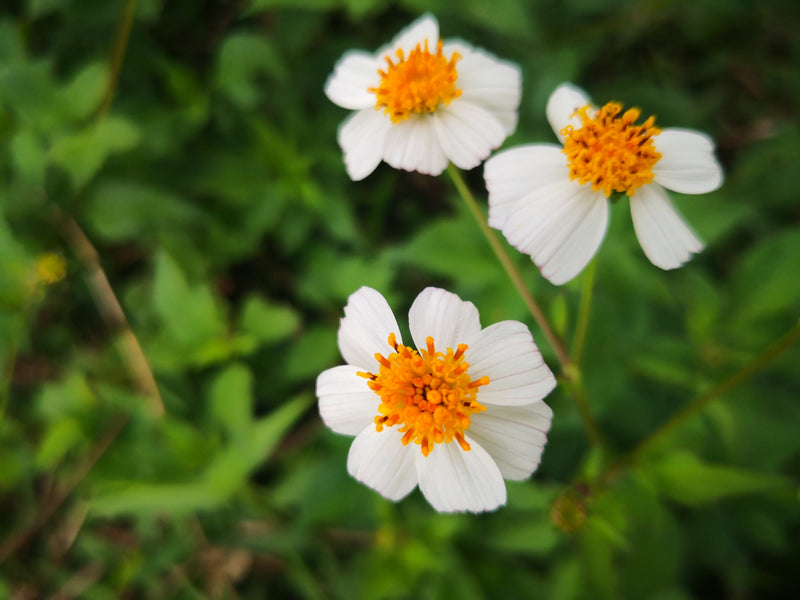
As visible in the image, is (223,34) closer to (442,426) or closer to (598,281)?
(598,281)

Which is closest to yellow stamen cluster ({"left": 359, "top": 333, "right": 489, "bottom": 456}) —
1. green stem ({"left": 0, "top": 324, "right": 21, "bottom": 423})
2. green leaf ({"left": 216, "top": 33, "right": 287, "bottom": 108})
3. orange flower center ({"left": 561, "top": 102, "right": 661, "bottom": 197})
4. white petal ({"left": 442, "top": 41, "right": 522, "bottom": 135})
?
orange flower center ({"left": 561, "top": 102, "right": 661, "bottom": 197})

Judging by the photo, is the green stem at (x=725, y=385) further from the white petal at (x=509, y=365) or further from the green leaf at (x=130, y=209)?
the green leaf at (x=130, y=209)

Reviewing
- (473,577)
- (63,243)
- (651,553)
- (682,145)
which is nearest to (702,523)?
(651,553)

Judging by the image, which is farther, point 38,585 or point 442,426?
point 38,585

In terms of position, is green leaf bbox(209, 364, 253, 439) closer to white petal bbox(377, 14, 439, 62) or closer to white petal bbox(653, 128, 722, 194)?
white petal bbox(377, 14, 439, 62)

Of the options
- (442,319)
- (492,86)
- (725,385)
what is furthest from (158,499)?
(725,385)

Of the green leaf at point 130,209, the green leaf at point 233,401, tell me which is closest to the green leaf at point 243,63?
the green leaf at point 130,209
